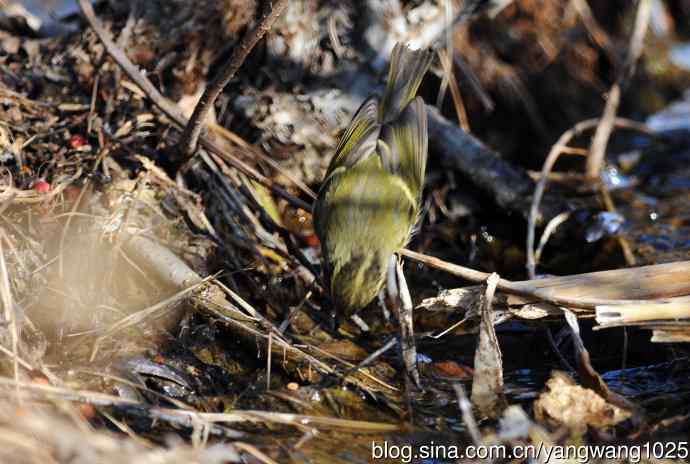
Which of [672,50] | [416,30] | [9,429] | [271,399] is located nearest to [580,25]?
[672,50]

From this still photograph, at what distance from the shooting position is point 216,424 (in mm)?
2990

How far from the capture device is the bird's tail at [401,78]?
447 centimetres

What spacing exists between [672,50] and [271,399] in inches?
256

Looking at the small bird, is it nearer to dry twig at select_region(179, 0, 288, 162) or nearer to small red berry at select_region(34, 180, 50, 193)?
dry twig at select_region(179, 0, 288, 162)

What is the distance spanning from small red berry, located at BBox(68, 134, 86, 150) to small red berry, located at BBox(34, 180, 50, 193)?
1.22 ft

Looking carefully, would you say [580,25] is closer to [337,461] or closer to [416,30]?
[416,30]

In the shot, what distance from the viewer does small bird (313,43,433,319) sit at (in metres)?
3.84

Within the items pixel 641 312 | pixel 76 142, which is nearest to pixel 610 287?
pixel 641 312

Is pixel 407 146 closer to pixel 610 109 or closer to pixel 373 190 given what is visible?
pixel 373 190

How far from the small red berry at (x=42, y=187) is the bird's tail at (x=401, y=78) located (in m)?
1.85

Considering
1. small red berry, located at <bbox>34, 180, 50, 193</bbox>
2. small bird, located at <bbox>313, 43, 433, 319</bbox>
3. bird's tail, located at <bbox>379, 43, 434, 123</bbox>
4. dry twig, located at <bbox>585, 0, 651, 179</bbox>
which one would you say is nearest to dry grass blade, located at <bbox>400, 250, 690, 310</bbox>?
small bird, located at <bbox>313, 43, 433, 319</bbox>

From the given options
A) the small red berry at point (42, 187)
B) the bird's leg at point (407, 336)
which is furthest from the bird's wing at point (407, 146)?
the small red berry at point (42, 187)

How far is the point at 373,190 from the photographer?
4230mm

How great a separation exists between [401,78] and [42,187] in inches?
80.8
